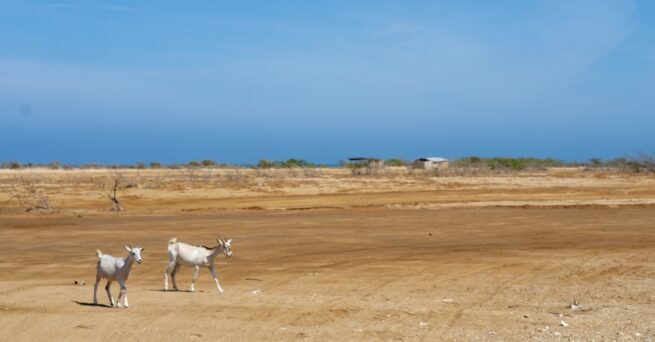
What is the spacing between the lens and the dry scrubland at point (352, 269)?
12.9 metres

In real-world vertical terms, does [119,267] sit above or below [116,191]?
above

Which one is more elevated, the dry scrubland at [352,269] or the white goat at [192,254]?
the white goat at [192,254]

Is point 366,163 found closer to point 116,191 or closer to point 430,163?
point 430,163

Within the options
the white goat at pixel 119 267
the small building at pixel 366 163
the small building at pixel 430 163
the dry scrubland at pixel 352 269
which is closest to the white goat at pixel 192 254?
the dry scrubland at pixel 352 269

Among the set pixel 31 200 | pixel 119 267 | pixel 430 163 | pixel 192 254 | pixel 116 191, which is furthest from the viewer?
pixel 430 163

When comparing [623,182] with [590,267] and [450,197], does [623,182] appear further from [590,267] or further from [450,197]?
[590,267]

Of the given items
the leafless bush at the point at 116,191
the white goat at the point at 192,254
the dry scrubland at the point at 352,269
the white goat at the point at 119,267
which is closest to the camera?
the dry scrubland at the point at 352,269

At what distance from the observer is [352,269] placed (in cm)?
1938

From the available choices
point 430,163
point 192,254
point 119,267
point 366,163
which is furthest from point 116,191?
point 430,163

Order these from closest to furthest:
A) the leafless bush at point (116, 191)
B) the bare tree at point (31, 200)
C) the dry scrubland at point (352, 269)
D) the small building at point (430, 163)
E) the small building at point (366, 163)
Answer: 1. the dry scrubland at point (352, 269)
2. the bare tree at point (31, 200)
3. the leafless bush at point (116, 191)
4. the small building at point (366, 163)
5. the small building at point (430, 163)

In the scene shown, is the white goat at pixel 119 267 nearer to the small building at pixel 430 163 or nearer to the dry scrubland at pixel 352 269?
the dry scrubland at pixel 352 269

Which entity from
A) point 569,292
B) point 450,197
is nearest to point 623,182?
point 450,197

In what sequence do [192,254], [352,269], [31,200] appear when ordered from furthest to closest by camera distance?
[31,200] < [352,269] < [192,254]

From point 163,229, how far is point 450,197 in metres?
17.8
